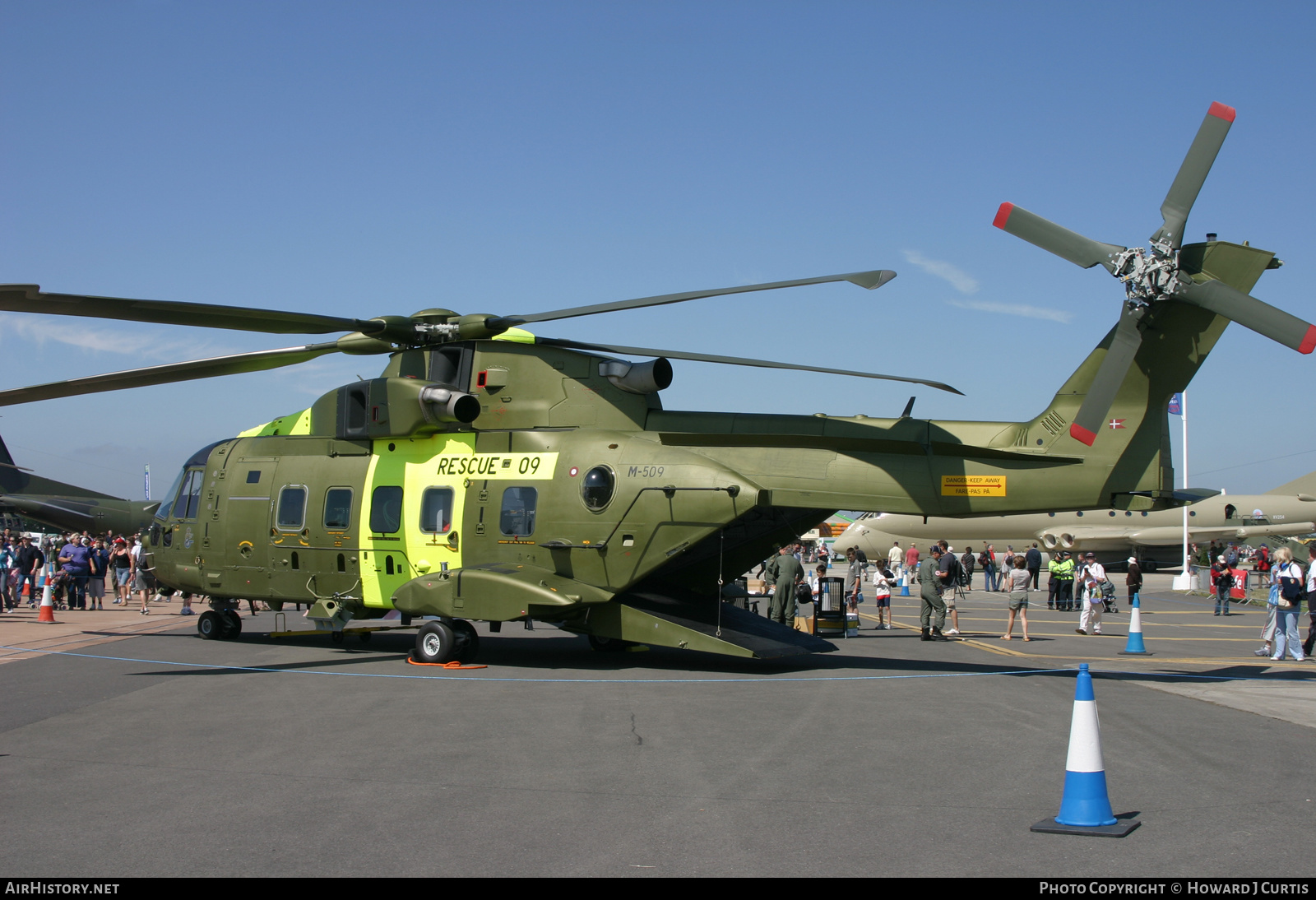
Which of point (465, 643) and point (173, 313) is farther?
point (465, 643)

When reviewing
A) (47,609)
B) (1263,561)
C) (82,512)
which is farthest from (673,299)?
(1263,561)

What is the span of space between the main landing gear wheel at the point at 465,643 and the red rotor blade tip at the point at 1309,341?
33.7 feet

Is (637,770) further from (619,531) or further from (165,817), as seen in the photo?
(619,531)

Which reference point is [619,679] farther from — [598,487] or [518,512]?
[518,512]

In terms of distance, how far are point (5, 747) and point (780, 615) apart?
12.7 m

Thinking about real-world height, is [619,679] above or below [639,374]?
below

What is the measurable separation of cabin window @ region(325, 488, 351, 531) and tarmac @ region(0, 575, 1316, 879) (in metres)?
1.99

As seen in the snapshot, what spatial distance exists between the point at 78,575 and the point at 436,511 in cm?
1472

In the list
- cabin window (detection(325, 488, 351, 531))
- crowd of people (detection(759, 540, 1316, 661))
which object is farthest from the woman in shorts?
cabin window (detection(325, 488, 351, 531))

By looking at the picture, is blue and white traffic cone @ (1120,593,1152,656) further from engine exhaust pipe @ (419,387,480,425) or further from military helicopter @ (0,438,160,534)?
military helicopter @ (0,438,160,534)

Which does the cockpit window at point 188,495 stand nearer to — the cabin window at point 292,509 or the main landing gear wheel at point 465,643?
the cabin window at point 292,509

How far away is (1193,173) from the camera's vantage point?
35.4 feet

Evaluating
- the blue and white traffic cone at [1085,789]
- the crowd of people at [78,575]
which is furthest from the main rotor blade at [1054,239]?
the crowd of people at [78,575]

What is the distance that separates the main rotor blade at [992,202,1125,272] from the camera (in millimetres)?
11516
